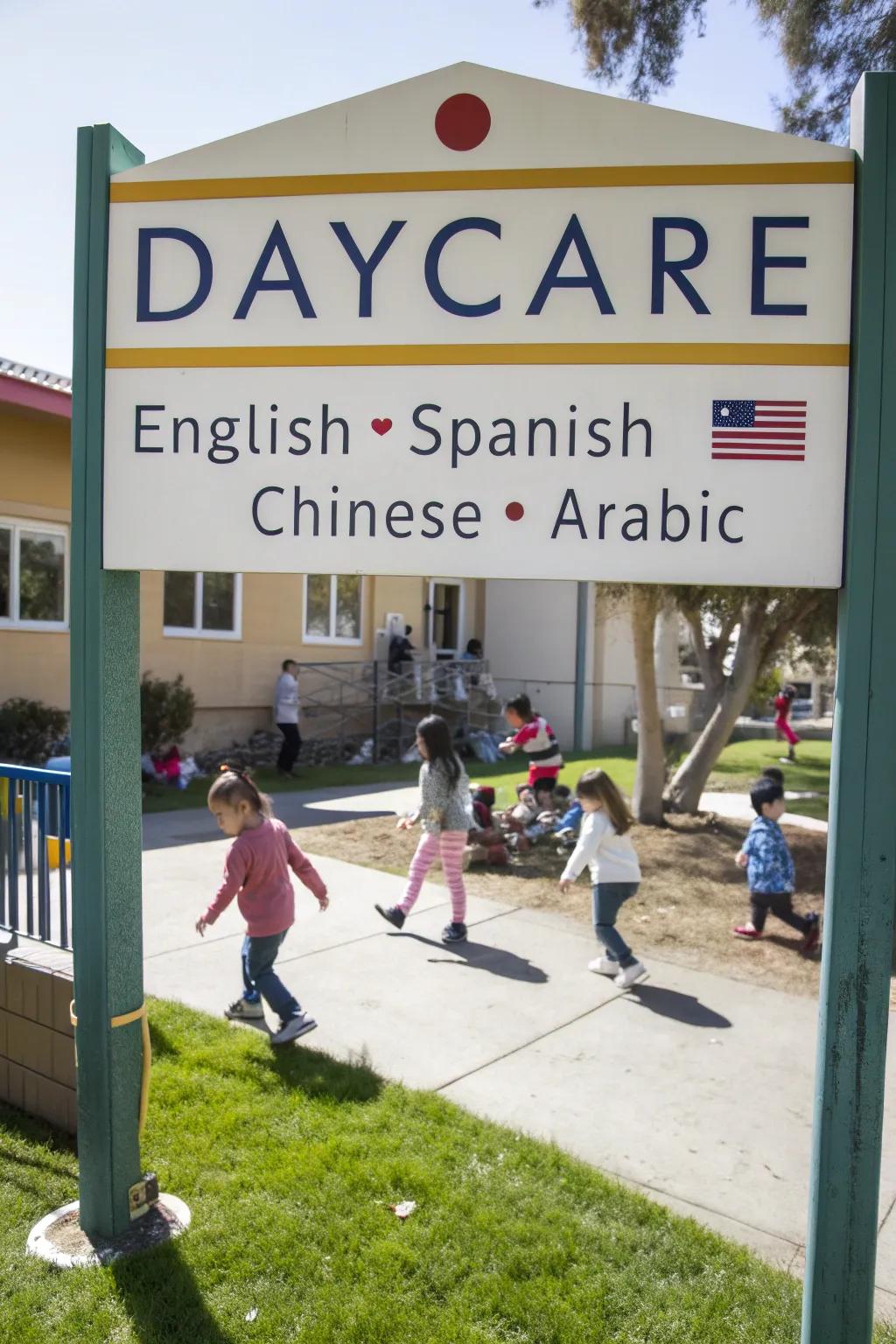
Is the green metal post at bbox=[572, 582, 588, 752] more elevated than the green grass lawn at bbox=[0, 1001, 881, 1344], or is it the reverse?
the green metal post at bbox=[572, 582, 588, 752]

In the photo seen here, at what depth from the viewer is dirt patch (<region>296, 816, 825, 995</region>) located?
621cm

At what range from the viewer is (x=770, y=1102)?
4215 millimetres

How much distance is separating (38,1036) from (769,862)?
14.6 feet

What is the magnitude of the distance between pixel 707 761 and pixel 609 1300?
7.95 meters

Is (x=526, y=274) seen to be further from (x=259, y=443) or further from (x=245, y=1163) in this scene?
(x=245, y=1163)

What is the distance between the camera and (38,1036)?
12.4ft

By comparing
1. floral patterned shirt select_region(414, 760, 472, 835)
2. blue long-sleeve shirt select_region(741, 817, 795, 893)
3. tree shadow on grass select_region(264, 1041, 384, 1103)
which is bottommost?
tree shadow on grass select_region(264, 1041, 384, 1103)

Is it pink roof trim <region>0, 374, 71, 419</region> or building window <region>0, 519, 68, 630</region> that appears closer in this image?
pink roof trim <region>0, 374, 71, 419</region>

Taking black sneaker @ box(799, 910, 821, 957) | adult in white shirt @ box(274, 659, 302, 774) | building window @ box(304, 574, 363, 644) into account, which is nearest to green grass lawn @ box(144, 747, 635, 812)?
adult in white shirt @ box(274, 659, 302, 774)

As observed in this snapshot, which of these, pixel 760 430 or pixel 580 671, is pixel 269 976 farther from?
pixel 580 671

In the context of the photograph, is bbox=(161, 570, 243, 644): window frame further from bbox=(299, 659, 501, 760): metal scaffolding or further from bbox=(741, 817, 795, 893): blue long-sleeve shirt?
bbox=(741, 817, 795, 893): blue long-sleeve shirt

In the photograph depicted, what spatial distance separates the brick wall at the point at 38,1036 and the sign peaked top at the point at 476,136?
274cm

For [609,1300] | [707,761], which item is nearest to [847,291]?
[609,1300]

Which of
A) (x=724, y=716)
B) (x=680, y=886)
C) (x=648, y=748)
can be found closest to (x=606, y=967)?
(x=680, y=886)
